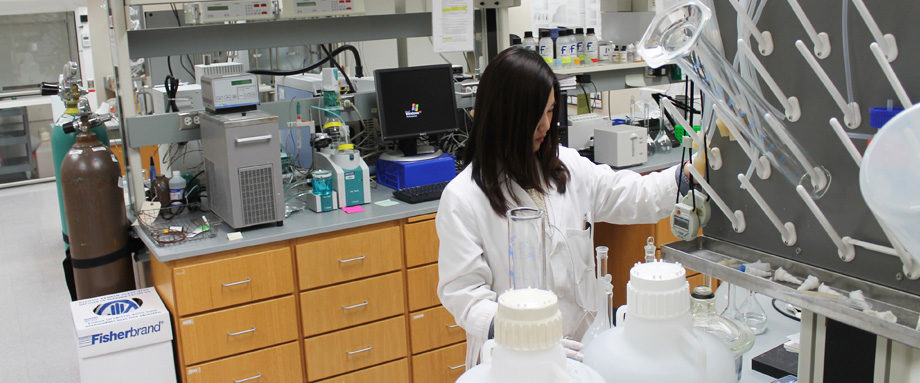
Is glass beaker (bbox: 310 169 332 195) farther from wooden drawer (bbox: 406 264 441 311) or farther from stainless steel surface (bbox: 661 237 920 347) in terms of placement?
stainless steel surface (bbox: 661 237 920 347)

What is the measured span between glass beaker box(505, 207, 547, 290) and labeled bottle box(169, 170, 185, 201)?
2.60 metres

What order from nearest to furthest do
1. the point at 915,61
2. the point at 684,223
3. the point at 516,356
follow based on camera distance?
1. the point at 516,356
2. the point at 915,61
3. the point at 684,223

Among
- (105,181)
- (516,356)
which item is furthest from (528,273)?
(105,181)

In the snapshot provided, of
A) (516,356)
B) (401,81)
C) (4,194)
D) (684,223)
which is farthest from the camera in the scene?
(4,194)

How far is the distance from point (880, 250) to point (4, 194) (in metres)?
7.84

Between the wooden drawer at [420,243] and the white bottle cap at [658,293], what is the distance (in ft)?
7.78

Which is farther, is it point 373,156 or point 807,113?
point 373,156

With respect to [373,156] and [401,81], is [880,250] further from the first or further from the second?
[373,156]

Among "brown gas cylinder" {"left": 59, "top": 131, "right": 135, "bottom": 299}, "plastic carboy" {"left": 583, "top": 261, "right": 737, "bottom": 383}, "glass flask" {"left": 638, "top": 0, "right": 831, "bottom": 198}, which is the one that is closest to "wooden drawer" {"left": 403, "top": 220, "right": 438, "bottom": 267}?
"brown gas cylinder" {"left": 59, "top": 131, "right": 135, "bottom": 299}

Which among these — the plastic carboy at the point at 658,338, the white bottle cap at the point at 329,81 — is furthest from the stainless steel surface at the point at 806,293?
the white bottle cap at the point at 329,81

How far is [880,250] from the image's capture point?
2.76 feet

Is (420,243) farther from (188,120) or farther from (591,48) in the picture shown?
(591,48)

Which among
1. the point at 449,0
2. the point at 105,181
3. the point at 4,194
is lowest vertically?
the point at 4,194

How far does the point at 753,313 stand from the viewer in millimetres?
1719
